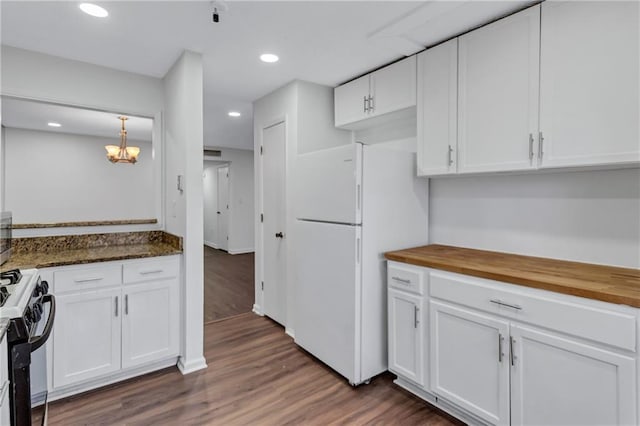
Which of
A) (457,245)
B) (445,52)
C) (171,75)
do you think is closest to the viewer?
(445,52)

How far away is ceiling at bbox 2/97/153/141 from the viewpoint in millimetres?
2484

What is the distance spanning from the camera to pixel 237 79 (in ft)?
9.75

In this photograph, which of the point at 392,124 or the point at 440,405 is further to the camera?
the point at 392,124

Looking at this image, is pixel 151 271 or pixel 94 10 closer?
pixel 94 10

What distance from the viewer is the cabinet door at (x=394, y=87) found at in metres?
2.44

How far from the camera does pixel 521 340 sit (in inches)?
61.9

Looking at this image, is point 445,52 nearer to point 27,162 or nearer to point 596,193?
point 596,193

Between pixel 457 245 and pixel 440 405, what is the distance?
109cm

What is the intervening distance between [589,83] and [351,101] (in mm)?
1750

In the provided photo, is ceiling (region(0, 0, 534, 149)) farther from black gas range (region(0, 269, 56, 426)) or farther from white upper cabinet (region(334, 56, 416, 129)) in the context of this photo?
black gas range (region(0, 269, 56, 426))

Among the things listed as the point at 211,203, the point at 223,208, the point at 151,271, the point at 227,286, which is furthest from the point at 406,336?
the point at 211,203

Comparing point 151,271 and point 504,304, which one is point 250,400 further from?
point 504,304

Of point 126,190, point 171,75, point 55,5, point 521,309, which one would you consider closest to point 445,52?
point 521,309

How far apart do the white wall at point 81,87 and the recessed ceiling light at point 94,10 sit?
2.73 feet
